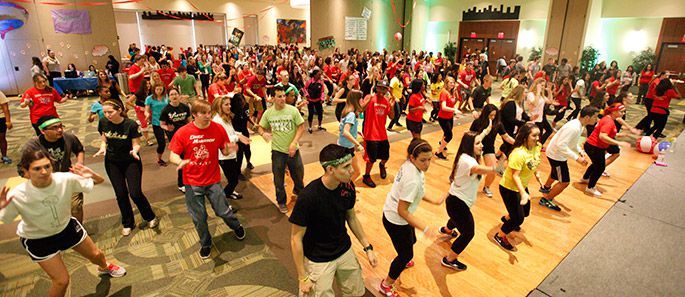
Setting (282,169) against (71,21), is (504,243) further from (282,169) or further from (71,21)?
(71,21)

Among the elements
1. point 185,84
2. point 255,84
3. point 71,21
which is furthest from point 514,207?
point 71,21

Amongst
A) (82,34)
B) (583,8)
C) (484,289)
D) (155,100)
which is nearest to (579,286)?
(484,289)

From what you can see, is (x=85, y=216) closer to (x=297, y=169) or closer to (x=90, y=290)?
(x=90, y=290)

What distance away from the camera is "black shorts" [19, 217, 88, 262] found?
267 centimetres

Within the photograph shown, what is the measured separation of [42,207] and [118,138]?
1399 millimetres

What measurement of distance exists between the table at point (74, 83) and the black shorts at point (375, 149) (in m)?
12.4

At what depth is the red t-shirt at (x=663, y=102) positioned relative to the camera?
8203mm

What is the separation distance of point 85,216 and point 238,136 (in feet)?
7.20

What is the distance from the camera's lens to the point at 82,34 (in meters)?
14.2

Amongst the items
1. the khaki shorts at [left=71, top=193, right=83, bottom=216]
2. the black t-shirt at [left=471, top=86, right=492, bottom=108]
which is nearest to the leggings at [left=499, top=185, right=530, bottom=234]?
the khaki shorts at [left=71, top=193, right=83, bottom=216]

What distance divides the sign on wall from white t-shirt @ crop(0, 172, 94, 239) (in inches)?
746

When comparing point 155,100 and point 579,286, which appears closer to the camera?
point 579,286

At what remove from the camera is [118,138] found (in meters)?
3.88

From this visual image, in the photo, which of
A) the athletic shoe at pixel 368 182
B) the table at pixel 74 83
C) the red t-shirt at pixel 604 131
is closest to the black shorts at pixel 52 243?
the athletic shoe at pixel 368 182
